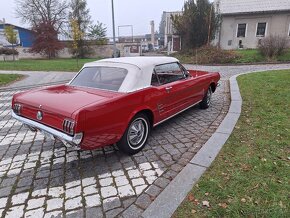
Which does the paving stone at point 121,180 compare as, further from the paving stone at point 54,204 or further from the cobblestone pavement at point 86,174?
the paving stone at point 54,204

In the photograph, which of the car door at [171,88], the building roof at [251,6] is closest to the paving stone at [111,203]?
the car door at [171,88]

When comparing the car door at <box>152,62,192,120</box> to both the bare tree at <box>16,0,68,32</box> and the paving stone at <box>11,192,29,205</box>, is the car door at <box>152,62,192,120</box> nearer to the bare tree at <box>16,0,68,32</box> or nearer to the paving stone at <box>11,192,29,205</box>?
the paving stone at <box>11,192,29,205</box>

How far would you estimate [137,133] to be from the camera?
146 inches

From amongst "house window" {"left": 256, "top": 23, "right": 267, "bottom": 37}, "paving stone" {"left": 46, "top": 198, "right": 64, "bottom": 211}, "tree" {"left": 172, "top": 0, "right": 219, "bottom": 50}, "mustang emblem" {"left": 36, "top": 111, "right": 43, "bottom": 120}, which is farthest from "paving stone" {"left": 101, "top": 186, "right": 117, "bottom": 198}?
"house window" {"left": 256, "top": 23, "right": 267, "bottom": 37}

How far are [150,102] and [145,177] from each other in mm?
1253

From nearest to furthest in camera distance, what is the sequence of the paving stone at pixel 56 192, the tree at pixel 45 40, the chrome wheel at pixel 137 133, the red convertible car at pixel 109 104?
the paving stone at pixel 56 192, the red convertible car at pixel 109 104, the chrome wheel at pixel 137 133, the tree at pixel 45 40

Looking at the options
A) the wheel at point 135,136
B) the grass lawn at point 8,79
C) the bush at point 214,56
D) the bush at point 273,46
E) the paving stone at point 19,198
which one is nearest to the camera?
the paving stone at point 19,198

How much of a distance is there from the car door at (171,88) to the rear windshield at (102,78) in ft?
2.34

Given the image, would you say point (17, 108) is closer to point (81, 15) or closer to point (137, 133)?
point (137, 133)

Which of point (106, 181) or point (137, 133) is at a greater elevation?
point (137, 133)

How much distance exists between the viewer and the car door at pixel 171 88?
407cm

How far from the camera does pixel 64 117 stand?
2795mm

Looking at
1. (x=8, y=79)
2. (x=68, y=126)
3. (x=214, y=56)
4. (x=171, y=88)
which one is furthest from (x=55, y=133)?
(x=214, y=56)

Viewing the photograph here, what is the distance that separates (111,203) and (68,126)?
1047 millimetres
